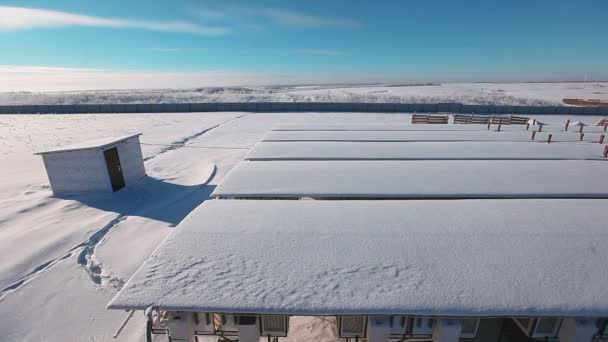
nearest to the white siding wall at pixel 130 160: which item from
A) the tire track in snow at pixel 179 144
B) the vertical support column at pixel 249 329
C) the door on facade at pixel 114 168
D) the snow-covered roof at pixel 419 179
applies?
the door on facade at pixel 114 168

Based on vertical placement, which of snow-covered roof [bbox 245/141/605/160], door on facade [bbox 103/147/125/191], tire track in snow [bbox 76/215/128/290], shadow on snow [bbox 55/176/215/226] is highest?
snow-covered roof [bbox 245/141/605/160]

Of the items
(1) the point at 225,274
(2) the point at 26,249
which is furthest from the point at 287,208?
(2) the point at 26,249

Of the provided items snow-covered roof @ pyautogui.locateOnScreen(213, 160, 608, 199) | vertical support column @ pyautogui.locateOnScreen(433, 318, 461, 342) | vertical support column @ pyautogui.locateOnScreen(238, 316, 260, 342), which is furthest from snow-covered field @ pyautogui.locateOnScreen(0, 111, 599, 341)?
snow-covered roof @ pyautogui.locateOnScreen(213, 160, 608, 199)

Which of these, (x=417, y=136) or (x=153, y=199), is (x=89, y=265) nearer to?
(x=153, y=199)

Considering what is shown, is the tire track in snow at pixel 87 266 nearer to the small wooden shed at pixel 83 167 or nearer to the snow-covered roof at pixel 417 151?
the small wooden shed at pixel 83 167

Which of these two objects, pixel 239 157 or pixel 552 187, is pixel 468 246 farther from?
pixel 239 157

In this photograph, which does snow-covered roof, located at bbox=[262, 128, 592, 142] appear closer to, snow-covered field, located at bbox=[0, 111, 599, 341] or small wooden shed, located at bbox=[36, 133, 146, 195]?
snow-covered field, located at bbox=[0, 111, 599, 341]
